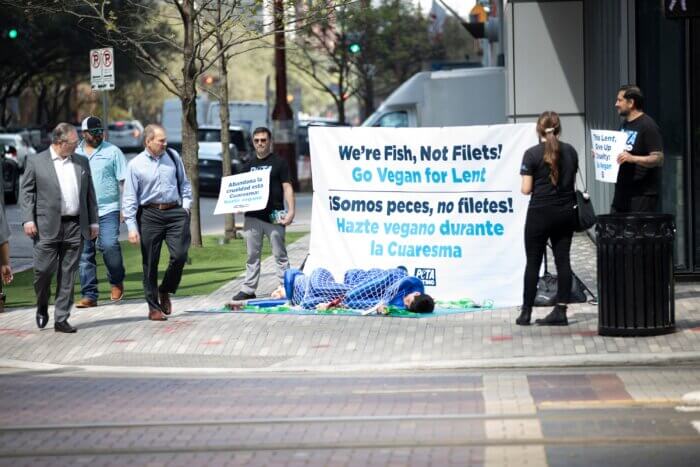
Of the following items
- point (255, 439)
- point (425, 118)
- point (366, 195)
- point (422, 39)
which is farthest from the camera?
point (422, 39)

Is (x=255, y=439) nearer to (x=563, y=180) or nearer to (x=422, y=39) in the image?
(x=563, y=180)

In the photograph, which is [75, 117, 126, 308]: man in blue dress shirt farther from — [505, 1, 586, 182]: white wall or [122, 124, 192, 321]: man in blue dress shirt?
[505, 1, 586, 182]: white wall

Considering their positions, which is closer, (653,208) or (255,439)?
(255,439)

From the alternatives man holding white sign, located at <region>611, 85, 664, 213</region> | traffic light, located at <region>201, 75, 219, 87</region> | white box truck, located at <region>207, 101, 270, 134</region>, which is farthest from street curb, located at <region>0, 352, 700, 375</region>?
traffic light, located at <region>201, 75, 219, 87</region>

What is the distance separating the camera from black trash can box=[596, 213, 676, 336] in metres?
10.5

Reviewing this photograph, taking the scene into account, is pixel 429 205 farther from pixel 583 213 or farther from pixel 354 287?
pixel 583 213

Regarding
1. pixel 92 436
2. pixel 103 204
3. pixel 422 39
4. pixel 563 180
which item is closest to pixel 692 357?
pixel 563 180

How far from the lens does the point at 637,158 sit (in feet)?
37.5

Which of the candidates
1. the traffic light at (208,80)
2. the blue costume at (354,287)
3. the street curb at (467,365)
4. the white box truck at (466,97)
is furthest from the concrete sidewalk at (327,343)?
the traffic light at (208,80)

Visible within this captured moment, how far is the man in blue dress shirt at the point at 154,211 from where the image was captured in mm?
12297

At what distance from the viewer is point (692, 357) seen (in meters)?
9.72

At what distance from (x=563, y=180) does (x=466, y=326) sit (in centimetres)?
150

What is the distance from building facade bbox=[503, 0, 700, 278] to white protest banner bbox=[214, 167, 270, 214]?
4.11 m

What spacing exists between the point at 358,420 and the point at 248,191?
5.60 metres
